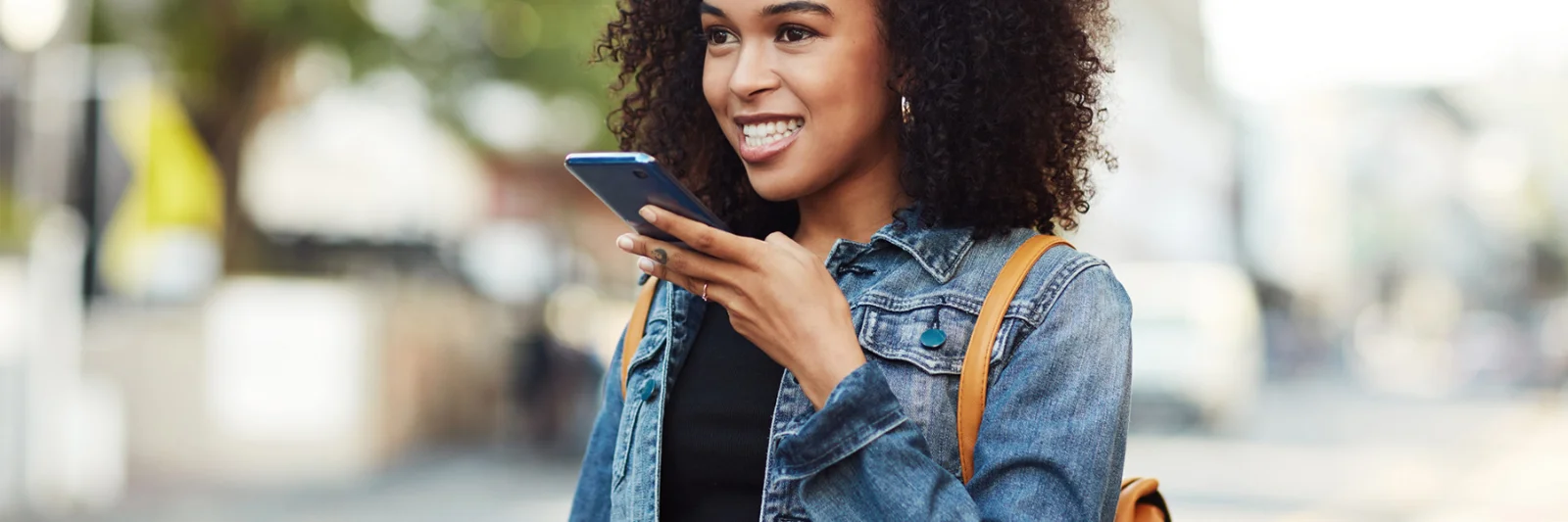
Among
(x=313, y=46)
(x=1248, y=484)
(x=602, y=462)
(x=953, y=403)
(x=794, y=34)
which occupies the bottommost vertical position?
(x=1248, y=484)

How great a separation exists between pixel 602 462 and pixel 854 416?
73 cm

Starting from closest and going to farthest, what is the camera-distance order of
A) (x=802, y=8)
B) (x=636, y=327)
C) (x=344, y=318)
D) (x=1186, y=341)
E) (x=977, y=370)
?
(x=977, y=370) → (x=802, y=8) → (x=636, y=327) → (x=344, y=318) → (x=1186, y=341)

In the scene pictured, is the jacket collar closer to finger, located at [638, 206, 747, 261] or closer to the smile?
the smile

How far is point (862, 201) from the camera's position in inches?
85.4

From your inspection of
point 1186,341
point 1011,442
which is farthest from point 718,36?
point 1186,341

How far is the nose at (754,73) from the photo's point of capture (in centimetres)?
202

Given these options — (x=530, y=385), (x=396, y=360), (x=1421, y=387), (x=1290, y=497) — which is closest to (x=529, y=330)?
(x=530, y=385)

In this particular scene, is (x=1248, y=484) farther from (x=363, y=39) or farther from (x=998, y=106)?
(x=998, y=106)

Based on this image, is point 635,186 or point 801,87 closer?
point 635,186

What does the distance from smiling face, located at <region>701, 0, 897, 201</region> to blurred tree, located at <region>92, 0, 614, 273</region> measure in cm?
1051

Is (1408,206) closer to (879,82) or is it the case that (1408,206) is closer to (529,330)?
(529,330)

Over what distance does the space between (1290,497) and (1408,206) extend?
53968mm


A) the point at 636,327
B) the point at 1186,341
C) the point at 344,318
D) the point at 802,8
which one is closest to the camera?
the point at 802,8

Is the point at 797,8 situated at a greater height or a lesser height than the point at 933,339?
greater
